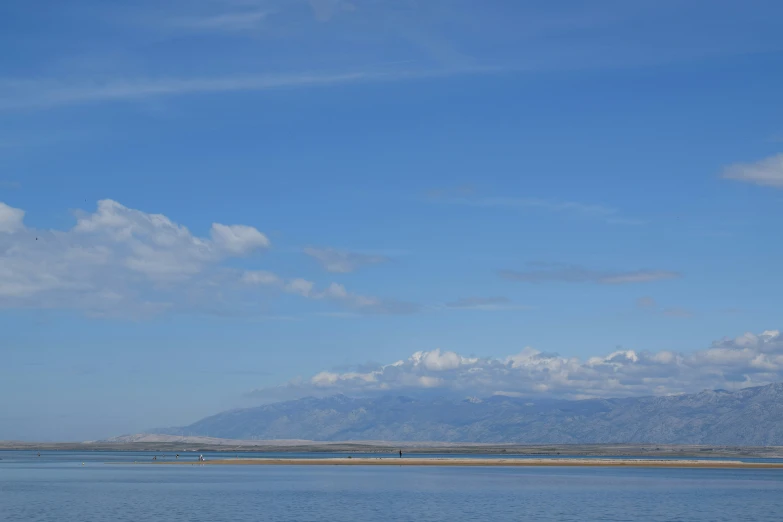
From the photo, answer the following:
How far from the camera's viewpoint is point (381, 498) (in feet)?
306

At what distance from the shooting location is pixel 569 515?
252ft

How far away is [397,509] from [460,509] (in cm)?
566

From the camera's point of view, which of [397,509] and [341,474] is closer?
[397,509]

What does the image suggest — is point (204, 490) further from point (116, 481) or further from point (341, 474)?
point (341, 474)

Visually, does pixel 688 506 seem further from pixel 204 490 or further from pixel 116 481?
pixel 116 481

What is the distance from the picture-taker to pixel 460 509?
267ft

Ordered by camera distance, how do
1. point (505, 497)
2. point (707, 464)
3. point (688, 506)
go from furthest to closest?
point (707, 464) < point (505, 497) < point (688, 506)

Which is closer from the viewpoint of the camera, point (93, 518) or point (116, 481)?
point (93, 518)

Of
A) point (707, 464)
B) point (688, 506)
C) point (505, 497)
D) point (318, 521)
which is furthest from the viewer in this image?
point (707, 464)

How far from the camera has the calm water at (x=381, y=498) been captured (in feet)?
249

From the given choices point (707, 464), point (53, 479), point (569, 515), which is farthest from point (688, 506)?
point (707, 464)

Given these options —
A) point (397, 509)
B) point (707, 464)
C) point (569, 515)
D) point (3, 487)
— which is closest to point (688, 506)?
point (569, 515)

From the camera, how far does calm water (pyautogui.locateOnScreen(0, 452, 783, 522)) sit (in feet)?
249

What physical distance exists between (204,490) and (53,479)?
121ft
